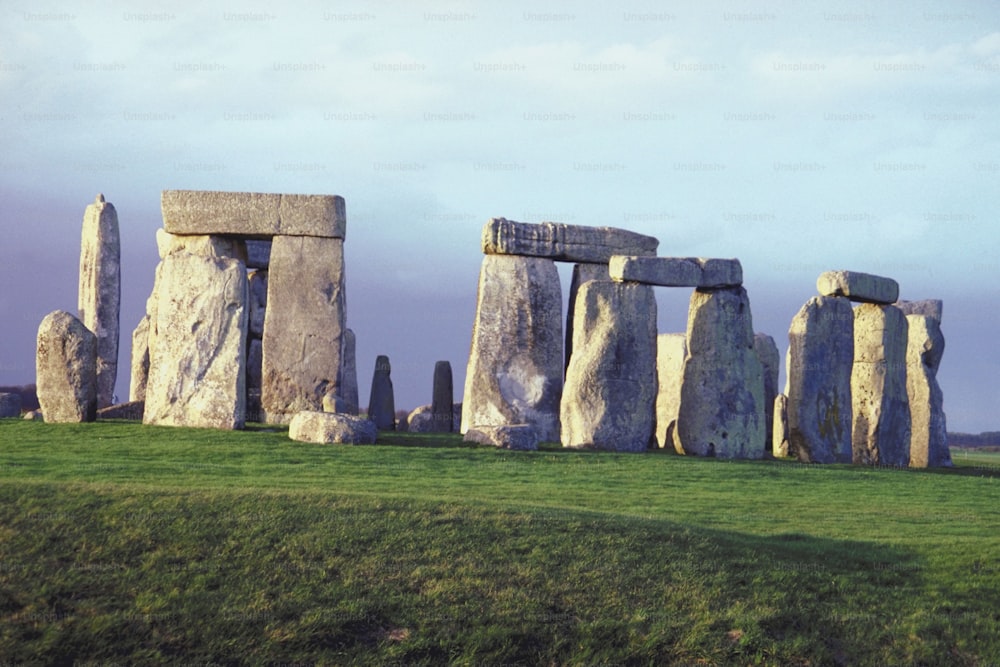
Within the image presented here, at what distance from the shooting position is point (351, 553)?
1263 cm

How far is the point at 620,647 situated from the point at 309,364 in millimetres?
13962

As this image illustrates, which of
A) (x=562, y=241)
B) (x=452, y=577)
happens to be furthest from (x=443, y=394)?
(x=452, y=577)

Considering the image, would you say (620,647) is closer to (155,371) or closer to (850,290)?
(155,371)

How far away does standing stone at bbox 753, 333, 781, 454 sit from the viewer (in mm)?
27562

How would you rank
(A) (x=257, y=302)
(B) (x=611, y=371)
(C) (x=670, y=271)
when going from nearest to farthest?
(B) (x=611, y=371) < (C) (x=670, y=271) < (A) (x=257, y=302)

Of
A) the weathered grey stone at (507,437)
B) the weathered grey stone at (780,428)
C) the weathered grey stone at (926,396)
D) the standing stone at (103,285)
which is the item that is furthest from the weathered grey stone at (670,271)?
the standing stone at (103,285)

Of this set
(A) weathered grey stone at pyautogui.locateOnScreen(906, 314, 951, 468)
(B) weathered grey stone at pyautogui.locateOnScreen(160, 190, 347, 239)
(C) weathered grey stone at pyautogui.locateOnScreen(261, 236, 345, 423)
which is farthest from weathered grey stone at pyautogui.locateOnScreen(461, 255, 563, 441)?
(A) weathered grey stone at pyautogui.locateOnScreen(906, 314, 951, 468)

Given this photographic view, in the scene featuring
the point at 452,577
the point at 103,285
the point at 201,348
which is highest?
the point at 103,285

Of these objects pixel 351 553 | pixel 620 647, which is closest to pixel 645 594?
pixel 620 647

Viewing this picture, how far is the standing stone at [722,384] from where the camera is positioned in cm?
2258

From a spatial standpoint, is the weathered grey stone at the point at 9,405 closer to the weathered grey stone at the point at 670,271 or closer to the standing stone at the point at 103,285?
the standing stone at the point at 103,285

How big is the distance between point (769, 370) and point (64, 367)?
566 inches

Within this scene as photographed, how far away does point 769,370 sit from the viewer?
91.9 feet

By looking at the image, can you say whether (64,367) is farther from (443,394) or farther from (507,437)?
(443,394)
